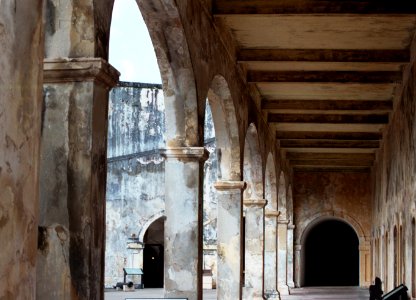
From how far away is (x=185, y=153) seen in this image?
11031 mm

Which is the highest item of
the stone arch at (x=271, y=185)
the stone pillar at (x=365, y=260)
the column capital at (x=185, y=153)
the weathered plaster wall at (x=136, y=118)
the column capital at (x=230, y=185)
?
the weathered plaster wall at (x=136, y=118)

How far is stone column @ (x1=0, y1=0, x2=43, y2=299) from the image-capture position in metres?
4.09

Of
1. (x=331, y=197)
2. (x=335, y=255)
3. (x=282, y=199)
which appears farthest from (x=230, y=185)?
(x=335, y=255)

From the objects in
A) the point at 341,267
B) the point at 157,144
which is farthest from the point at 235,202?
the point at 341,267

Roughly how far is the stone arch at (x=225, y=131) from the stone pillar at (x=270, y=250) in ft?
28.1

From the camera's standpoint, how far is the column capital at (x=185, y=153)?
36.2ft

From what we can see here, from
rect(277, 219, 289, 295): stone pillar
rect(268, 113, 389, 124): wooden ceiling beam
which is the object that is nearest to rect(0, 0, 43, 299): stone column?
rect(268, 113, 389, 124): wooden ceiling beam

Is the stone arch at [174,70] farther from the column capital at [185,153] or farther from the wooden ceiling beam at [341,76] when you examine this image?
the wooden ceiling beam at [341,76]

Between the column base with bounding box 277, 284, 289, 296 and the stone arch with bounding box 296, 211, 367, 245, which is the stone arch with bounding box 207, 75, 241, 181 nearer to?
the column base with bounding box 277, 284, 289, 296

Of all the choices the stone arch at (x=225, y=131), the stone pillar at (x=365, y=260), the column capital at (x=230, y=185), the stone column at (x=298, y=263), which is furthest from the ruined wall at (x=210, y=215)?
the column capital at (x=230, y=185)

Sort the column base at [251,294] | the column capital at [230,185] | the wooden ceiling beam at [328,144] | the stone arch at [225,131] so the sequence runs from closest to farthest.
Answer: the stone arch at [225,131], the column capital at [230,185], the column base at [251,294], the wooden ceiling beam at [328,144]

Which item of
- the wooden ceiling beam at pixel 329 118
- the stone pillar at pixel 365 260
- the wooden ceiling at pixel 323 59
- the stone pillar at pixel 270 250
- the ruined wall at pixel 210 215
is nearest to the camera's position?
the wooden ceiling at pixel 323 59

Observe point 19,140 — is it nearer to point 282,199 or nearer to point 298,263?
point 282,199

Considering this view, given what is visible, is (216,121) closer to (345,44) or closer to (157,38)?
(345,44)
